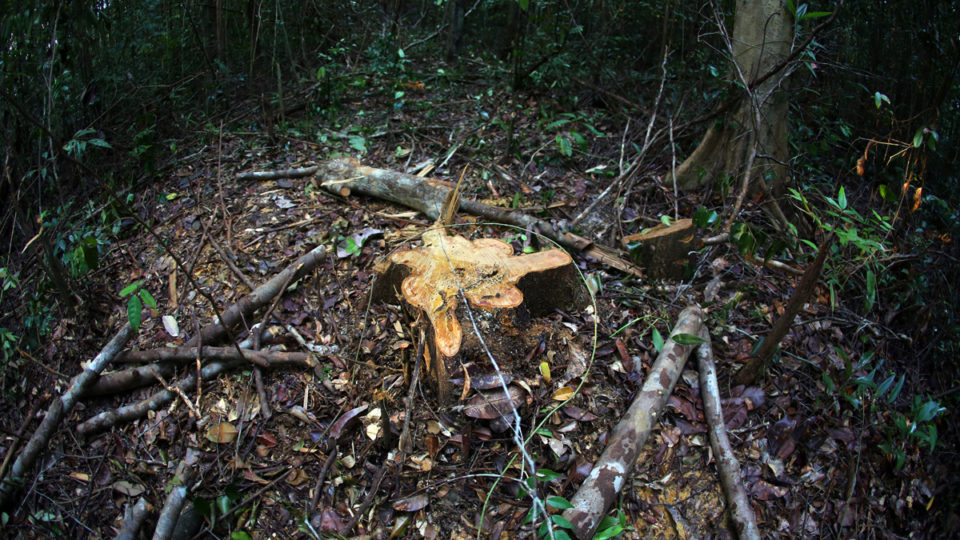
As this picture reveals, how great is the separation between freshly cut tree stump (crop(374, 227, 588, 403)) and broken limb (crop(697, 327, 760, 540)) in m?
0.80

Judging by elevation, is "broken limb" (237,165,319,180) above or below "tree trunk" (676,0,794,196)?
below

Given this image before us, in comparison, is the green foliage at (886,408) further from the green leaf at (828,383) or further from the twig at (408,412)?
the twig at (408,412)

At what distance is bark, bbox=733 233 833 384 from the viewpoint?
241 cm

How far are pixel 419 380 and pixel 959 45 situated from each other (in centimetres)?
441

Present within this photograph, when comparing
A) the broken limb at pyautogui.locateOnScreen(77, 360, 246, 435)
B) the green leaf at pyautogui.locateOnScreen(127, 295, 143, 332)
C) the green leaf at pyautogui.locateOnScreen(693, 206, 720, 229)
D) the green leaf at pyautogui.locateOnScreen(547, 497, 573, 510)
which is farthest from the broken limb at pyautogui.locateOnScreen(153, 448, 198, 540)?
the green leaf at pyautogui.locateOnScreen(693, 206, 720, 229)

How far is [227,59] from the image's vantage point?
5.58 metres

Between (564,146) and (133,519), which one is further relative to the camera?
(564,146)

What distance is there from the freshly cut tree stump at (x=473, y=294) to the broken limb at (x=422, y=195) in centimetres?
54

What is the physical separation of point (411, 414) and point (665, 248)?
1950 millimetres

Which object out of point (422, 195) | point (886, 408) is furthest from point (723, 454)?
point (422, 195)

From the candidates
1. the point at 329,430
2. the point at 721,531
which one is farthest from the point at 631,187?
the point at 329,430

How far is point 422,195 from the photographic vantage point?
13.0ft

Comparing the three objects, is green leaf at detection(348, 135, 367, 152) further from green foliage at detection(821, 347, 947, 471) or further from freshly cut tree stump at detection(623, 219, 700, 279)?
green foliage at detection(821, 347, 947, 471)

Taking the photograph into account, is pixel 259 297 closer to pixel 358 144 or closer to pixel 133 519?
pixel 133 519
